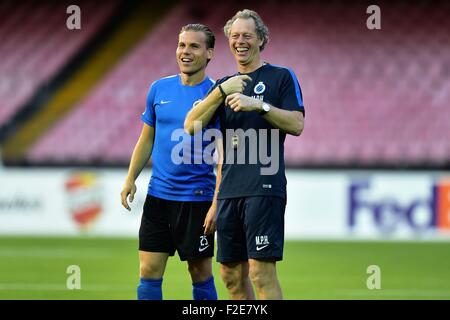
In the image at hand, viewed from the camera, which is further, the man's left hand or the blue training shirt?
the blue training shirt

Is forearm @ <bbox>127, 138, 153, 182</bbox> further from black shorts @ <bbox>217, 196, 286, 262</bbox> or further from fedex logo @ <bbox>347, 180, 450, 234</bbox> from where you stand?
fedex logo @ <bbox>347, 180, 450, 234</bbox>

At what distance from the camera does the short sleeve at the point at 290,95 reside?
564cm

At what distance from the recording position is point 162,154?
6422mm

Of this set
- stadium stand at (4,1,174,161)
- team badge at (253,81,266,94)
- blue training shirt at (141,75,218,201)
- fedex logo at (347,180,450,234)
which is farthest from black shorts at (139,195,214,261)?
stadium stand at (4,1,174,161)

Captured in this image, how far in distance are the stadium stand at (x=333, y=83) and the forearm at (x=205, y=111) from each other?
33.4 feet

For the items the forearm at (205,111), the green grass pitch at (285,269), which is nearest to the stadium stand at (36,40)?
the green grass pitch at (285,269)

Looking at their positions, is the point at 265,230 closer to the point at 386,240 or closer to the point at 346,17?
the point at 386,240

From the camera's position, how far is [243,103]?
5367 mm

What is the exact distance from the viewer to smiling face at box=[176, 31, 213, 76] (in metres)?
6.30

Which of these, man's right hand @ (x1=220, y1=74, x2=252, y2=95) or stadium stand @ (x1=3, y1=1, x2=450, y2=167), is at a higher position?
stadium stand @ (x1=3, y1=1, x2=450, y2=167)

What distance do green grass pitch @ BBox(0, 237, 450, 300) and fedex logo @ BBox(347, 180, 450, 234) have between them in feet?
1.14

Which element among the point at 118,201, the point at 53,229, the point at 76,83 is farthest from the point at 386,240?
the point at 76,83

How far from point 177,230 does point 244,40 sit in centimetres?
147

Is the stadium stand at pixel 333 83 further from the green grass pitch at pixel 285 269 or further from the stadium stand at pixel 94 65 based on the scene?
the green grass pitch at pixel 285 269
